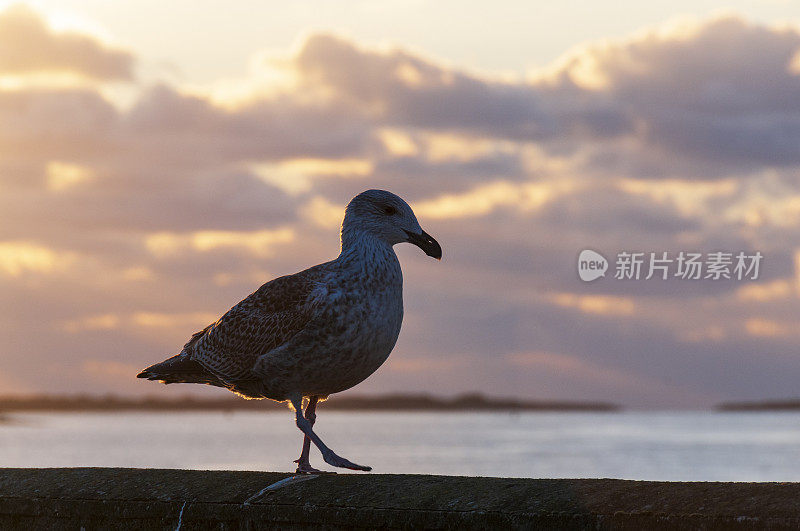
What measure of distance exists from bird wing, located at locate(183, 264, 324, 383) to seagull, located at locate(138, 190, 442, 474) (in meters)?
0.01

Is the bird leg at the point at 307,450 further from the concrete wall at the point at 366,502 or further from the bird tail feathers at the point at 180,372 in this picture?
the bird tail feathers at the point at 180,372

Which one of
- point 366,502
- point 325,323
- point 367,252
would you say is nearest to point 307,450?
point 325,323

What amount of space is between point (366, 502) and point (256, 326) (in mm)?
2598

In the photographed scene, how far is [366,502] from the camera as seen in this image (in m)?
6.25

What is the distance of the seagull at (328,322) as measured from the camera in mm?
7883

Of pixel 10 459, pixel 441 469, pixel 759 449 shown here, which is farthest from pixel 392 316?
pixel 759 449

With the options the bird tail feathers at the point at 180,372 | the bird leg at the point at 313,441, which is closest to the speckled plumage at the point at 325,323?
the bird leg at the point at 313,441

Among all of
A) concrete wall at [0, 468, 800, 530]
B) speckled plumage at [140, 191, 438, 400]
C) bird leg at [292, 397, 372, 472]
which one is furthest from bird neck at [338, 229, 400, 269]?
→ concrete wall at [0, 468, 800, 530]

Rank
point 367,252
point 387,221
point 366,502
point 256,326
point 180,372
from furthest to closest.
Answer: point 180,372 → point 256,326 → point 387,221 → point 367,252 → point 366,502

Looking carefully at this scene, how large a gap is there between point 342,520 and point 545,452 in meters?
94.1

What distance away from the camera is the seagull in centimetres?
788

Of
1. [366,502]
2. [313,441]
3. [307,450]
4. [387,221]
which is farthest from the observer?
[387,221]

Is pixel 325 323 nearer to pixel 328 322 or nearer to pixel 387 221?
pixel 328 322

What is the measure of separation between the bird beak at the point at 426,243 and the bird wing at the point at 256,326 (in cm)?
77
